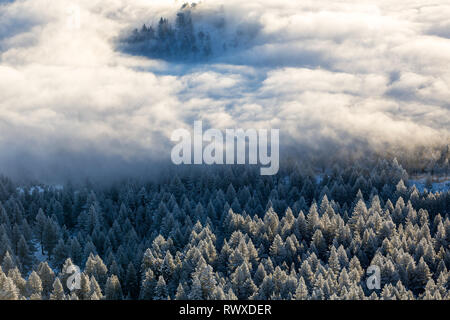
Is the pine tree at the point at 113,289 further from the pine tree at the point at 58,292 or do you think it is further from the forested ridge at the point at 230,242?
the pine tree at the point at 58,292

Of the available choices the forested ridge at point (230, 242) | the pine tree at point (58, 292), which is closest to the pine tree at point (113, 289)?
the forested ridge at point (230, 242)

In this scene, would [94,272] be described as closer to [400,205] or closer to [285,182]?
[400,205]

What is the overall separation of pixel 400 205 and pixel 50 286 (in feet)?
278

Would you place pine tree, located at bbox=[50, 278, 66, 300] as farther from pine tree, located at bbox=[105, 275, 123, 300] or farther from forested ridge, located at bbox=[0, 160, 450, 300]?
pine tree, located at bbox=[105, 275, 123, 300]

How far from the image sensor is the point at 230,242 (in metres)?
108

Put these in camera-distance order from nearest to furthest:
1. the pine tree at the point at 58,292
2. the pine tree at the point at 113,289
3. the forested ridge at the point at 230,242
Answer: the pine tree at the point at 58,292
the forested ridge at the point at 230,242
the pine tree at the point at 113,289

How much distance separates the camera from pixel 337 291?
84875 mm

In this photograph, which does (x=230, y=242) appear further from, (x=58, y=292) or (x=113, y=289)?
(x=58, y=292)

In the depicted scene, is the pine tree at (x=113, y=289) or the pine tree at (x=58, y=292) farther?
the pine tree at (x=113, y=289)

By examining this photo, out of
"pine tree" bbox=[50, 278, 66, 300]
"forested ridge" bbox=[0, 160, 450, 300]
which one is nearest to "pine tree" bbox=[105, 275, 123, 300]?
"forested ridge" bbox=[0, 160, 450, 300]

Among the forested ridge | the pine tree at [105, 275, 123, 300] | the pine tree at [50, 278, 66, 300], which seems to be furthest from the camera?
the pine tree at [105, 275, 123, 300]

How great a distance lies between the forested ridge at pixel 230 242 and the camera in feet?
294

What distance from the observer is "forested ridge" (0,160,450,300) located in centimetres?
8962

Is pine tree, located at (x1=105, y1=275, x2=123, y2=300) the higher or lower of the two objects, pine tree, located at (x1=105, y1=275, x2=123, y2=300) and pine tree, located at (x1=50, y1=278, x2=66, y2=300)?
the lower
